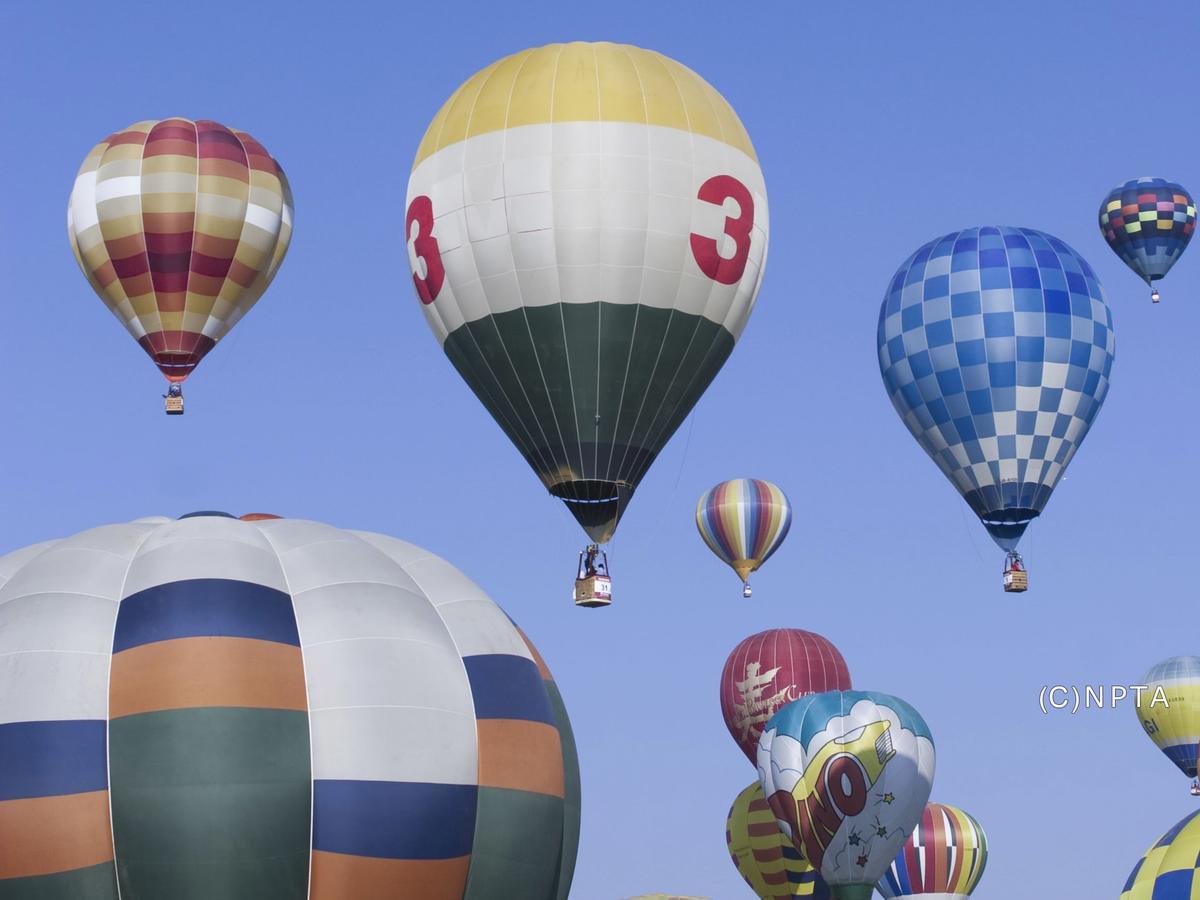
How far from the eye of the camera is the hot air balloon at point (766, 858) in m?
33.6

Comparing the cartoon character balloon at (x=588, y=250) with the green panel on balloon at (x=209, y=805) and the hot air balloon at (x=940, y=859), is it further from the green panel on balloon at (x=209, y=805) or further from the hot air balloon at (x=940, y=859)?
the hot air balloon at (x=940, y=859)

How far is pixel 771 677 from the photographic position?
37938 mm

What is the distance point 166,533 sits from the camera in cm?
1491

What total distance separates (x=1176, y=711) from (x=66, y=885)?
3099 cm

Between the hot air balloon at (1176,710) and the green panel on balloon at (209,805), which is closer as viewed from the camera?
the green panel on balloon at (209,805)

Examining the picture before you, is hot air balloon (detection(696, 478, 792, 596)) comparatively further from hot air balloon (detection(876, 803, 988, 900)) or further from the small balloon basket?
the small balloon basket

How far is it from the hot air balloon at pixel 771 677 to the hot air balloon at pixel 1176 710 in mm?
6810

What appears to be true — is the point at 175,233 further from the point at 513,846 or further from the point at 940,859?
the point at 513,846

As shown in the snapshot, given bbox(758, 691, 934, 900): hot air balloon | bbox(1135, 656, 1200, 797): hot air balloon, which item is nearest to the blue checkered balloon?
bbox(758, 691, 934, 900): hot air balloon

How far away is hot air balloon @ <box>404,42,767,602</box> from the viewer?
23422mm

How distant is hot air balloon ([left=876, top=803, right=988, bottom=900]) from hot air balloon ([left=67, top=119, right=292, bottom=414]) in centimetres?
1339

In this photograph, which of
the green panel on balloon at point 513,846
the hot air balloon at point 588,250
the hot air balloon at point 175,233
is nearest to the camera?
the green panel on balloon at point 513,846

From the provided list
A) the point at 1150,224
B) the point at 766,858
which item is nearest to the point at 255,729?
the point at 766,858

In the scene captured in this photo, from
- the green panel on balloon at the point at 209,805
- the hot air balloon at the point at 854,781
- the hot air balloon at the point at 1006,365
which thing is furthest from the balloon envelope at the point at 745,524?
the green panel on balloon at the point at 209,805
